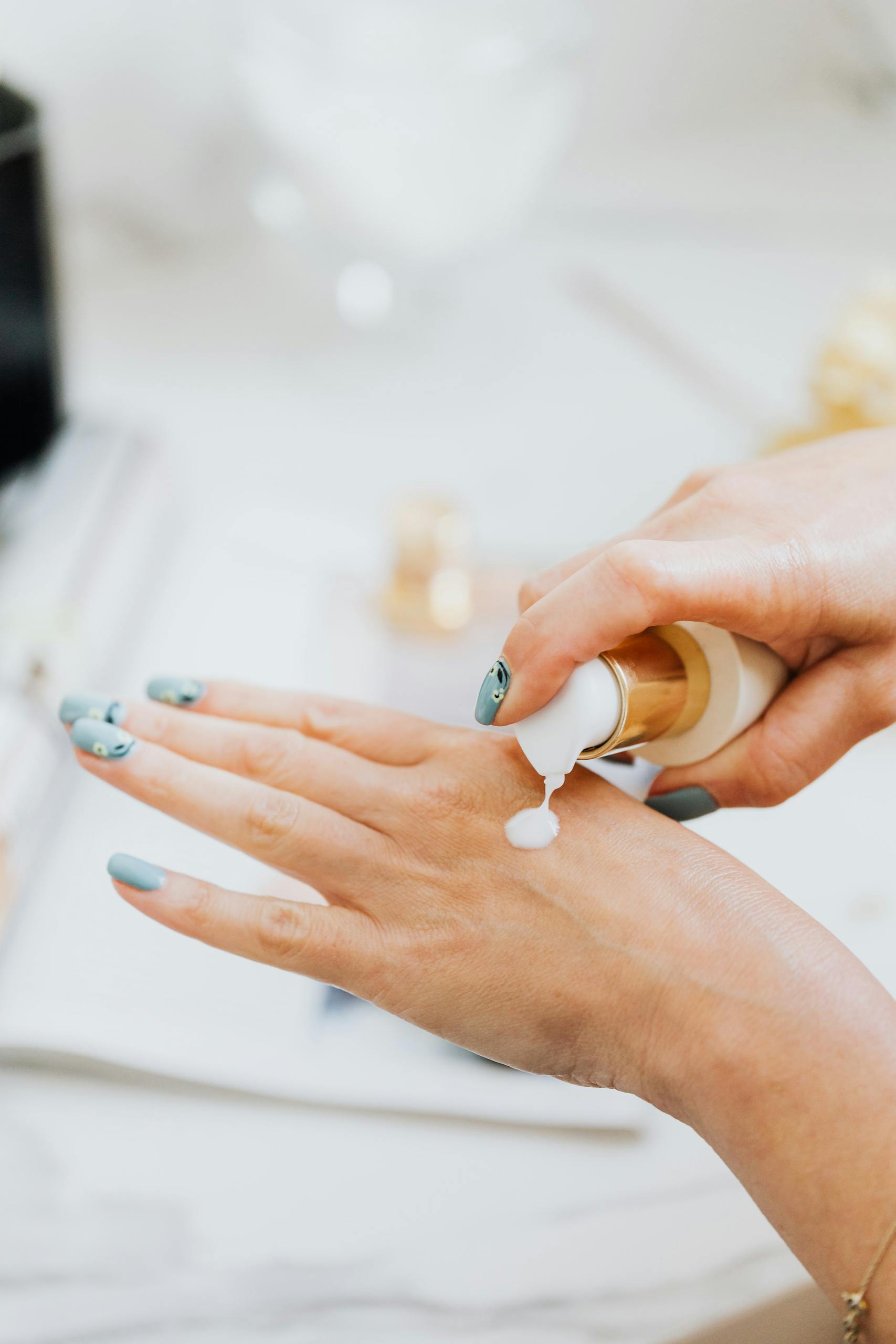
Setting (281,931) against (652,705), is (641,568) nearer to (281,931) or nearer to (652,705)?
(652,705)

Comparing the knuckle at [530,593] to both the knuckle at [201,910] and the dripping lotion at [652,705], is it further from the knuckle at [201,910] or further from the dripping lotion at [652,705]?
the knuckle at [201,910]

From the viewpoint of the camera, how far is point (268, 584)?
97 cm

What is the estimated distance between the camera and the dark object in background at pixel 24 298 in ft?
2.63

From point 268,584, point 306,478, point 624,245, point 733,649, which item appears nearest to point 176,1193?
point 733,649

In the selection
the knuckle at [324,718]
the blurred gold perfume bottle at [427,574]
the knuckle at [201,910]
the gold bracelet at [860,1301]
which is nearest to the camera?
the gold bracelet at [860,1301]

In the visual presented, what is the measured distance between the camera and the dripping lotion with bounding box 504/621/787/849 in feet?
1.61

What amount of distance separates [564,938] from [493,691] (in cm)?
12

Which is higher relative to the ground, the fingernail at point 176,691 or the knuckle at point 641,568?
the knuckle at point 641,568

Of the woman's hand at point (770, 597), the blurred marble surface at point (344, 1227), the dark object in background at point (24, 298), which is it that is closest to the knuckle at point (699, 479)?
the woman's hand at point (770, 597)

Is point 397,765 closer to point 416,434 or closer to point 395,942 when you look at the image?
point 395,942

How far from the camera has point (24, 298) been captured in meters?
0.86

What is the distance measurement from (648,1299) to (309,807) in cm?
30

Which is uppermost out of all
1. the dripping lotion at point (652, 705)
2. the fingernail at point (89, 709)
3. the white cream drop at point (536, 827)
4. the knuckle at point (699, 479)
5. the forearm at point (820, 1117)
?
the knuckle at point (699, 479)

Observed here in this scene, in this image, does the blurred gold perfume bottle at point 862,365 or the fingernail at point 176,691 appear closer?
the fingernail at point 176,691
